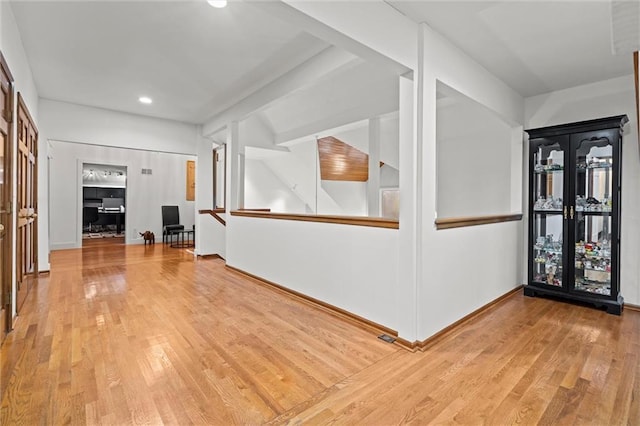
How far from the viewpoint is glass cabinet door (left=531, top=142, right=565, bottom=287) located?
11.9ft

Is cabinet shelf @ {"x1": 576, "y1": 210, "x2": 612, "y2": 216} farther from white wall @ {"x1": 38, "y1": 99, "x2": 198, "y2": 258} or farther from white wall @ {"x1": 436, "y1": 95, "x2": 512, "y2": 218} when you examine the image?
white wall @ {"x1": 38, "y1": 99, "x2": 198, "y2": 258}

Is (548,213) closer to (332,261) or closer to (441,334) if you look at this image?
(441,334)

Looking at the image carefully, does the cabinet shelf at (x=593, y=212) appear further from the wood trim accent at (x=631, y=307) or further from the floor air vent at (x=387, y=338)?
the floor air vent at (x=387, y=338)

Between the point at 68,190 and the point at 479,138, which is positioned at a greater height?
the point at 479,138

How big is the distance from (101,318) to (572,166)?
5.02 meters

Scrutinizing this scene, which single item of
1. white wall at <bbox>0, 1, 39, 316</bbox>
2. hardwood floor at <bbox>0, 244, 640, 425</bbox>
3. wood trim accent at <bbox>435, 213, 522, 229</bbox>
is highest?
white wall at <bbox>0, 1, 39, 316</bbox>

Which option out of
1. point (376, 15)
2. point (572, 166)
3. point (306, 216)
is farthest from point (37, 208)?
point (572, 166)

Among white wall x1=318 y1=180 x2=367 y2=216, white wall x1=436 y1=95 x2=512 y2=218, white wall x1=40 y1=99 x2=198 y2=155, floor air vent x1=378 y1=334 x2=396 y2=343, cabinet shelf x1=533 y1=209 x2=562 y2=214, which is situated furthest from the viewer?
white wall x1=318 y1=180 x2=367 y2=216

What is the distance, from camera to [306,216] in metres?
3.52

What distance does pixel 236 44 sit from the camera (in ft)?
9.95

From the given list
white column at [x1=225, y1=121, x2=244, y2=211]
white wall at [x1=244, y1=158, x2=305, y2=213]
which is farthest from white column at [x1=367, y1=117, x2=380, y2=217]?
white wall at [x1=244, y1=158, x2=305, y2=213]

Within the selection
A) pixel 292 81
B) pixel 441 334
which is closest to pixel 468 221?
pixel 441 334

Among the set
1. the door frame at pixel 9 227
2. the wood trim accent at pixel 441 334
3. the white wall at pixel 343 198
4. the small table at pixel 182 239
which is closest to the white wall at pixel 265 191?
the white wall at pixel 343 198

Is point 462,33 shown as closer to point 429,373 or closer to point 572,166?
point 572,166
